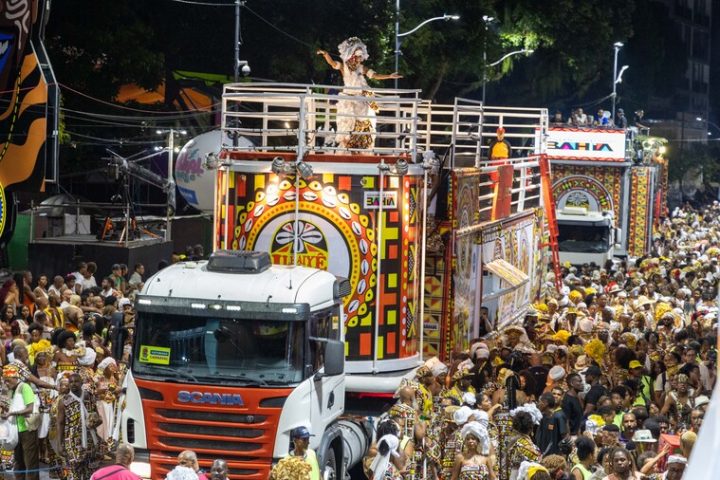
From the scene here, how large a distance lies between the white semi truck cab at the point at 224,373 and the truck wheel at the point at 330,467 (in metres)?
0.32

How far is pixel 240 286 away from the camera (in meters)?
11.9

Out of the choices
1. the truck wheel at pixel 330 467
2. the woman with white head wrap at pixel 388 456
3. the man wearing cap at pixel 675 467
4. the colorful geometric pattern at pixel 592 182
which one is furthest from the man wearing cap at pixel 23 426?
the colorful geometric pattern at pixel 592 182

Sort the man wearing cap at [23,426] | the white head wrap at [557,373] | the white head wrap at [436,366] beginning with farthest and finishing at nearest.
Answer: the white head wrap at [436,366]
the white head wrap at [557,373]
the man wearing cap at [23,426]

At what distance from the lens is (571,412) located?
1370 cm

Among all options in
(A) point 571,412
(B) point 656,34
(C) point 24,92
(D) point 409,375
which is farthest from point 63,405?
(B) point 656,34

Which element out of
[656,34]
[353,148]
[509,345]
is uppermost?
[656,34]

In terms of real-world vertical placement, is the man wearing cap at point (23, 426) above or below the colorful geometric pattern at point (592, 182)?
below

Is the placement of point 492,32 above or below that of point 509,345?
above

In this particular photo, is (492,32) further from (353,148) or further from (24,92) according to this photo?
(353,148)

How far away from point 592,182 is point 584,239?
3480 mm

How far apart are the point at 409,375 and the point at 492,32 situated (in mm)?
38310

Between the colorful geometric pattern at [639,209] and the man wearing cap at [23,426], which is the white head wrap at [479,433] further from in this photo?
the colorful geometric pattern at [639,209]

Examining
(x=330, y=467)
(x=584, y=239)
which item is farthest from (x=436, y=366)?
(x=584, y=239)

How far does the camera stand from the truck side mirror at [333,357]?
11.6 m
